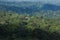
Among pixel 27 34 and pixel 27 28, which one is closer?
pixel 27 34

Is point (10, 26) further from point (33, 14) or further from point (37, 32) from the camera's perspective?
point (33, 14)

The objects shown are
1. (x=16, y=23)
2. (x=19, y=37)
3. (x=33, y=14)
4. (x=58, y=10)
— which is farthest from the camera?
(x=58, y=10)

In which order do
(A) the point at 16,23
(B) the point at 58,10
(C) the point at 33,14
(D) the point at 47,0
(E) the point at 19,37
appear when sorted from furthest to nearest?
(D) the point at 47,0 → (B) the point at 58,10 → (C) the point at 33,14 → (A) the point at 16,23 → (E) the point at 19,37

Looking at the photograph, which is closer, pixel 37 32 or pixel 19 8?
pixel 37 32

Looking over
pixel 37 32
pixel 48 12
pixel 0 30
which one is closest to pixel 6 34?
pixel 0 30

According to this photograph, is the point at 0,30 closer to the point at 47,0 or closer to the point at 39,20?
the point at 39,20
